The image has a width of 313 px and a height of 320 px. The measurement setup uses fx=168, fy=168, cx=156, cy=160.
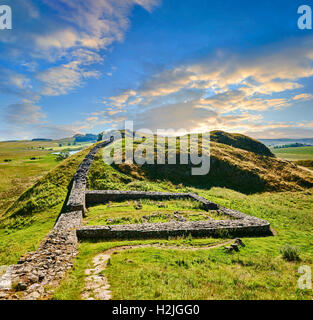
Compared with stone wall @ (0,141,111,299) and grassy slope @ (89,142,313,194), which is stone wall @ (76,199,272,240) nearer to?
stone wall @ (0,141,111,299)

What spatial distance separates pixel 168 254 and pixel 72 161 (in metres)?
39.7

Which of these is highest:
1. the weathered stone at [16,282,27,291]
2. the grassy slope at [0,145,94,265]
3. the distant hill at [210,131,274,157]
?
the distant hill at [210,131,274,157]

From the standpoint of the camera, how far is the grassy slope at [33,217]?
14265 millimetres

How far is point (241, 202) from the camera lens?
108 feet

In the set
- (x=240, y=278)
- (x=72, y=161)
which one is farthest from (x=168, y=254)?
(x=72, y=161)

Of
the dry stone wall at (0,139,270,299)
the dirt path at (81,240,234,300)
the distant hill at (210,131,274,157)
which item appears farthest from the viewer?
the distant hill at (210,131,274,157)

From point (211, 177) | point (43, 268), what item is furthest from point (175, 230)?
point (211, 177)

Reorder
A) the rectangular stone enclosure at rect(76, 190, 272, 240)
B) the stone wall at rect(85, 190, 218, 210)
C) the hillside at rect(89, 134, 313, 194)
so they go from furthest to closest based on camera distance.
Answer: the hillside at rect(89, 134, 313, 194)
the stone wall at rect(85, 190, 218, 210)
the rectangular stone enclosure at rect(76, 190, 272, 240)

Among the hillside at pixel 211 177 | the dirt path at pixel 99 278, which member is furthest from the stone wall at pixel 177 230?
the hillside at pixel 211 177

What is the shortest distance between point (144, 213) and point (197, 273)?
13434mm

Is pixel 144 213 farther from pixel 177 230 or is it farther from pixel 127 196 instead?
pixel 127 196

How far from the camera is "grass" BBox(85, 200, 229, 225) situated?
65.7 feet

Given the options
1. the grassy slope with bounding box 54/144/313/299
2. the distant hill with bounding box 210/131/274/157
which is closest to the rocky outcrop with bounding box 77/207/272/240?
the grassy slope with bounding box 54/144/313/299

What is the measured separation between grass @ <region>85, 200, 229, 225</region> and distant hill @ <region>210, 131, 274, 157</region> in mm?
68168
